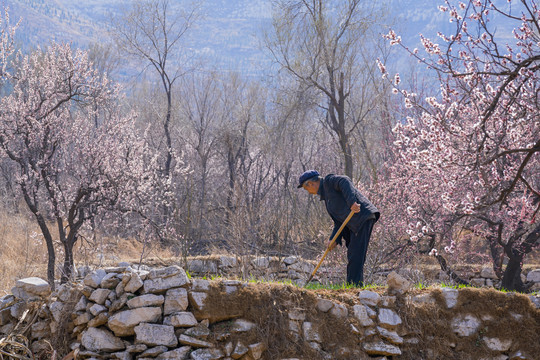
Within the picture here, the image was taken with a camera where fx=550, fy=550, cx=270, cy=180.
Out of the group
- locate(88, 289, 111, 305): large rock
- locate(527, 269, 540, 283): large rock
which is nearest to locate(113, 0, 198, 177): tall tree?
locate(527, 269, 540, 283): large rock

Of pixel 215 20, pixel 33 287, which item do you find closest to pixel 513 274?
pixel 33 287

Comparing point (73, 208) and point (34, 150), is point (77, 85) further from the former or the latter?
point (73, 208)

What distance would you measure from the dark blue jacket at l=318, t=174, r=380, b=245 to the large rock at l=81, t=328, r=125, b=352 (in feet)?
9.63

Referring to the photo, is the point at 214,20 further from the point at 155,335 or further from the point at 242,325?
the point at 155,335

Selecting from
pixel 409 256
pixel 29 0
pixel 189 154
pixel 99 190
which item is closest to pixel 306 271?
pixel 409 256

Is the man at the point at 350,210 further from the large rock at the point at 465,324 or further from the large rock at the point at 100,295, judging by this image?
the large rock at the point at 100,295

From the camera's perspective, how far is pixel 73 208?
33.0 ft

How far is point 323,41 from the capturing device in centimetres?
1537

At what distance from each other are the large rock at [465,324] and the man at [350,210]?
45.7 inches

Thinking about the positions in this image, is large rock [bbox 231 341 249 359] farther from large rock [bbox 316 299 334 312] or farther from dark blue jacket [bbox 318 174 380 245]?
dark blue jacket [bbox 318 174 380 245]

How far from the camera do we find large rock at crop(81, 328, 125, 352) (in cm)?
516

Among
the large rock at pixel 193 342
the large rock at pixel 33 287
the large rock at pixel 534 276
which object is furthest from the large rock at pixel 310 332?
the large rock at pixel 534 276

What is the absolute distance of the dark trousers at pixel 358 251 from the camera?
654 cm

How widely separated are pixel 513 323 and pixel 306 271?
6620 mm
